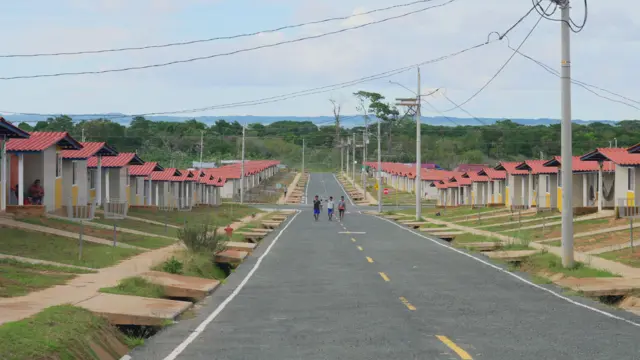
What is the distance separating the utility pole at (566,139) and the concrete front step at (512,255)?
408 cm

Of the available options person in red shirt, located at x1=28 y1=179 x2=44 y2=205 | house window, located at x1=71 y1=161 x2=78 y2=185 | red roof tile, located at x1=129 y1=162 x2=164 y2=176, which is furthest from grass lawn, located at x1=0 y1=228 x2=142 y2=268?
red roof tile, located at x1=129 y1=162 x2=164 y2=176

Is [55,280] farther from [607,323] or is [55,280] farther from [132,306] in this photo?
[607,323]

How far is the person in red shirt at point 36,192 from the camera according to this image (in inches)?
1564

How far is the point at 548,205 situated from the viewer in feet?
199

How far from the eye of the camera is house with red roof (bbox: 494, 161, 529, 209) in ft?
218

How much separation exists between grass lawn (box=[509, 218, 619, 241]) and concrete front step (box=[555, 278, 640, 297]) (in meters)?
17.1

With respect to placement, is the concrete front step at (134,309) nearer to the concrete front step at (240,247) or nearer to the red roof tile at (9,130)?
the red roof tile at (9,130)

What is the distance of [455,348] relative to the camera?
12.5 m

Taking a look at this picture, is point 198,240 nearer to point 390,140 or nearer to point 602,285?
point 602,285

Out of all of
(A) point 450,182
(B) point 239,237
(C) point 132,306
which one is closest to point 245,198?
(A) point 450,182

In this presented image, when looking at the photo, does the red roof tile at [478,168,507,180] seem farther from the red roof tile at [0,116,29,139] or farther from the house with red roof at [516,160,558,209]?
the red roof tile at [0,116,29,139]

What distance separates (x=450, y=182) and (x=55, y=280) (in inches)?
2997

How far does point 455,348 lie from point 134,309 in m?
6.25

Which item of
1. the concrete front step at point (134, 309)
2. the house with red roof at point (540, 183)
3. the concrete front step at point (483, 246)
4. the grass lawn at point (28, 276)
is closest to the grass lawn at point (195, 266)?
the grass lawn at point (28, 276)
